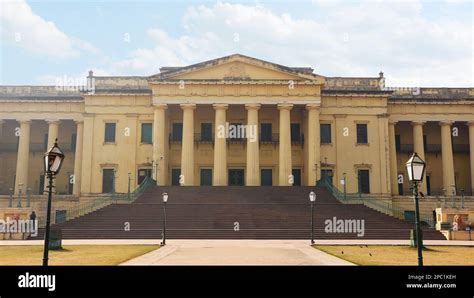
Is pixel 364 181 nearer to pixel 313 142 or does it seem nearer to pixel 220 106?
pixel 313 142

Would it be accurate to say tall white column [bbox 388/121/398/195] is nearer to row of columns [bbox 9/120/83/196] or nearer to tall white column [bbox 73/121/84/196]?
tall white column [bbox 73/121/84/196]

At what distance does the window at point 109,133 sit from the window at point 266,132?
1560 cm

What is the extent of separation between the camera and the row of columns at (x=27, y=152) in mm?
47781

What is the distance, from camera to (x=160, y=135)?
148ft

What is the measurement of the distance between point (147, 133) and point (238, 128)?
956cm

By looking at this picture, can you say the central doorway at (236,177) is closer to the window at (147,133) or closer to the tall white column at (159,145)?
the tall white column at (159,145)

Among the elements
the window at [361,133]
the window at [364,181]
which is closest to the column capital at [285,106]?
the window at [361,133]

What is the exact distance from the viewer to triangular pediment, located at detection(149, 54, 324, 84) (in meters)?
45.2

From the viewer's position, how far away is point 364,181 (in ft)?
156

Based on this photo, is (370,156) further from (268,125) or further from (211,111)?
(211,111)

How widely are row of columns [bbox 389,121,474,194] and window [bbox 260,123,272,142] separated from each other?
1301 cm

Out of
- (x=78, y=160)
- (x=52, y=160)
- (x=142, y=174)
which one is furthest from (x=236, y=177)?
(x=52, y=160)

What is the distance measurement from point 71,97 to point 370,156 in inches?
1277
